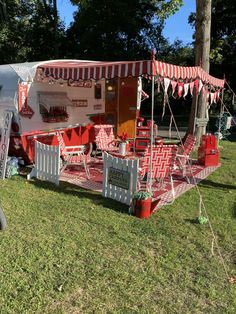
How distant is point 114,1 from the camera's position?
22969 millimetres

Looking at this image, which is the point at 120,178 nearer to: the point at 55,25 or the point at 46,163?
the point at 46,163

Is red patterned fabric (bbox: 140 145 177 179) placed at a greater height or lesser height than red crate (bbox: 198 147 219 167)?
greater

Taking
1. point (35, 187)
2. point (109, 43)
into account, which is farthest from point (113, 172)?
point (109, 43)

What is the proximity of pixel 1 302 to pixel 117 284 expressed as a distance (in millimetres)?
1150

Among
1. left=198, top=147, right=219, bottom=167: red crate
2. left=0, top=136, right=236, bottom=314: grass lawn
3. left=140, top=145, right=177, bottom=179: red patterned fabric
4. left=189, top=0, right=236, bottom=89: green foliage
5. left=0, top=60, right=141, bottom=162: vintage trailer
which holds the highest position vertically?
left=189, top=0, right=236, bottom=89: green foliage

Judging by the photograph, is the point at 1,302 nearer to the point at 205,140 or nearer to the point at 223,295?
the point at 223,295

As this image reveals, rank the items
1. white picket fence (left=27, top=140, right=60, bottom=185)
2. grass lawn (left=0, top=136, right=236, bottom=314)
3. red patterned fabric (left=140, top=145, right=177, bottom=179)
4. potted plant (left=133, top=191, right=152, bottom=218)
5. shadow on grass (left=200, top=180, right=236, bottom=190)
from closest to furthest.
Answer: grass lawn (left=0, top=136, right=236, bottom=314) → potted plant (left=133, top=191, right=152, bottom=218) → red patterned fabric (left=140, top=145, right=177, bottom=179) → white picket fence (left=27, top=140, right=60, bottom=185) → shadow on grass (left=200, top=180, right=236, bottom=190)

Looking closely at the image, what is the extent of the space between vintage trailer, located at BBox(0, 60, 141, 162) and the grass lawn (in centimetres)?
222

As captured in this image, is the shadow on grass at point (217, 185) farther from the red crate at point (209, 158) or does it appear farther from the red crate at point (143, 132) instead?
the red crate at point (143, 132)

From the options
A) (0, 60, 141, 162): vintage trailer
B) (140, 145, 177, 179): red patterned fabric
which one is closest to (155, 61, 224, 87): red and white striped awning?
(0, 60, 141, 162): vintage trailer

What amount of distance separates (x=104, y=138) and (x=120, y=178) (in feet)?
12.0

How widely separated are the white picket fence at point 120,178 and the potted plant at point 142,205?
1.33 ft

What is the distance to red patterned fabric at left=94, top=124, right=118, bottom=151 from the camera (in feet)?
31.8

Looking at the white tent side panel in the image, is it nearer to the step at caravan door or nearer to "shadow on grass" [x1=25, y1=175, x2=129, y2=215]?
the step at caravan door
